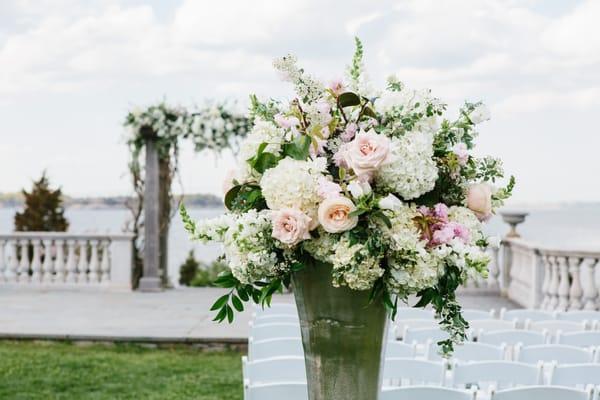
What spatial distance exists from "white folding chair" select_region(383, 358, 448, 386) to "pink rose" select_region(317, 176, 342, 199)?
7.33 ft

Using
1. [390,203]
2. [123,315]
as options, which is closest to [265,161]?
[390,203]

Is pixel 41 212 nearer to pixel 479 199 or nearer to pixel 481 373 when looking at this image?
pixel 481 373

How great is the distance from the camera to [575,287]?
11.0 metres

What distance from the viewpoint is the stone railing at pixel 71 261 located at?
13.4m

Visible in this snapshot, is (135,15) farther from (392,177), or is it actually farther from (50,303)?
(392,177)

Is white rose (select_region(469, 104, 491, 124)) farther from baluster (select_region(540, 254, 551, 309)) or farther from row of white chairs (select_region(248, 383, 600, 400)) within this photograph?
baluster (select_region(540, 254, 551, 309))

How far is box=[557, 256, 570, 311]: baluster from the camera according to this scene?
36.6 ft

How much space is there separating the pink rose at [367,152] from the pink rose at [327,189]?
0.07 metres

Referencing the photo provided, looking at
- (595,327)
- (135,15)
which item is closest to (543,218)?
(135,15)

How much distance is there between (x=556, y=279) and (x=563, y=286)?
16cm

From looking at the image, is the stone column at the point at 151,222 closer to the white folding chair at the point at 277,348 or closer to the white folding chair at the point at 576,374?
the white folding chair at the point at 277,348

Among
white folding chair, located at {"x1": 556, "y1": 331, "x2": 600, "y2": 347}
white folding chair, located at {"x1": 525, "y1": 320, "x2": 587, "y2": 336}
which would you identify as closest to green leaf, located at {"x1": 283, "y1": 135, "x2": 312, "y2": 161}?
white folding chair, located at {"x1": 556, "y1": 331, "x2": 600, "y2": 347}

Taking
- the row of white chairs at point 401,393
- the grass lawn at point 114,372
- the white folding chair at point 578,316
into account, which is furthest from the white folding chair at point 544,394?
the grass lawn at point 114,372

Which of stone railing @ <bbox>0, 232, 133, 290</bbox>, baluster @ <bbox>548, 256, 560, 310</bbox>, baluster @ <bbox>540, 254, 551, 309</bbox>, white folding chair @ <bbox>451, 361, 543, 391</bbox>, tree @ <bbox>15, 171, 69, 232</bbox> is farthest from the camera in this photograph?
tree @ <bbox>15, 171, 69, 232</bbox>
